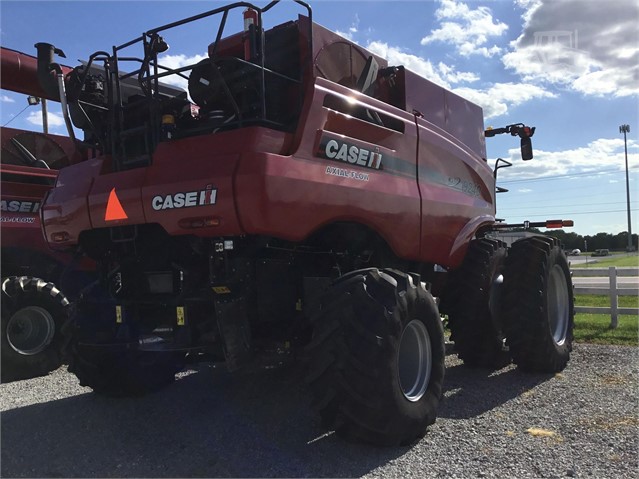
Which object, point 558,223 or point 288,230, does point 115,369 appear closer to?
point 288,230

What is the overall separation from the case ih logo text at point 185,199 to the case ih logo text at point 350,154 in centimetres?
92

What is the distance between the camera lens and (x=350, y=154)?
14.8 feet

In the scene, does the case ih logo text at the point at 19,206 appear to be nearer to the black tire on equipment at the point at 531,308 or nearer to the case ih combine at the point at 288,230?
the case ih combine at the point at 288,230

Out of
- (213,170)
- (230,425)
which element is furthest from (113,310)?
(213,170)

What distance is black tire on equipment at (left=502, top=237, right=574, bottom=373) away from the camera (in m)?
6.02

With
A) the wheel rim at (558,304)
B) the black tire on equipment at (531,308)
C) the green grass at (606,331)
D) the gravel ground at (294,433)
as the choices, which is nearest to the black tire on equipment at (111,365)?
the gravel ground at (294,433)

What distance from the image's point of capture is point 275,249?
460 cm

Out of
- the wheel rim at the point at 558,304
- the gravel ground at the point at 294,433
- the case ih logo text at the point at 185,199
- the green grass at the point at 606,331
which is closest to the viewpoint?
the gravel ground at the point at 294,433

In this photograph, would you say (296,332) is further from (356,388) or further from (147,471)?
(147,471)

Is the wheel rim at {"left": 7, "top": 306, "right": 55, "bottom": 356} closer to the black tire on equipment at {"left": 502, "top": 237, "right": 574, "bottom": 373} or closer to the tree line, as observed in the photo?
the black tire on equipment at {"left": 502, "top": 237, "right": 574, "bottom": 373}

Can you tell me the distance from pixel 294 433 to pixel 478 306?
2.68 meters

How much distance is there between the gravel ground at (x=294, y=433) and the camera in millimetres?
3699

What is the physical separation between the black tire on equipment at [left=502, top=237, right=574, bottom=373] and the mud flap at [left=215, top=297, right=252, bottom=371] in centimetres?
324

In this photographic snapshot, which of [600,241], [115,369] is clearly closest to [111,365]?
[115,369]
